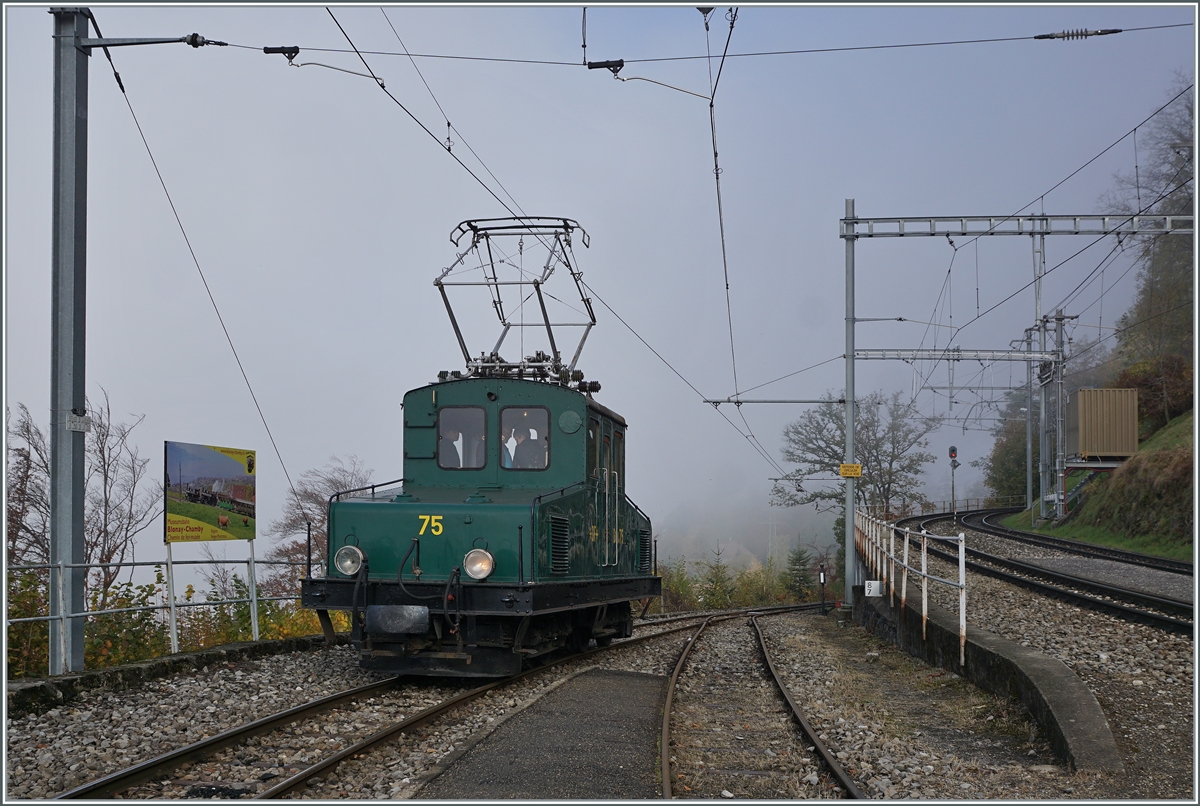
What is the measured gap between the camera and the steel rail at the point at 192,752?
573cm

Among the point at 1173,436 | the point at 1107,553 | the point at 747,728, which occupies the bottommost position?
the point at 1107,553

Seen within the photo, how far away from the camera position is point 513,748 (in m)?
7.06

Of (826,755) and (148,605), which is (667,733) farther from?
(148,605)

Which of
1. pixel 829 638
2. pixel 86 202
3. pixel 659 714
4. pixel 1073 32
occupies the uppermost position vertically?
pixel 1073 32

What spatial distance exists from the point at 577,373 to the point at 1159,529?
21.7 metres

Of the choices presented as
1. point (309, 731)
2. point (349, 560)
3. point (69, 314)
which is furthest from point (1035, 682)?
point (69, 314)

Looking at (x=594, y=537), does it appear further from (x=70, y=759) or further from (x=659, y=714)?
(x=70, y=759)

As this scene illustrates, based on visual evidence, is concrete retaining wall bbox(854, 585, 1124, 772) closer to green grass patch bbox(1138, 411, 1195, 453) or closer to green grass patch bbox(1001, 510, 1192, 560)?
green grass patch bbox(1001, 510, 1192, 560)

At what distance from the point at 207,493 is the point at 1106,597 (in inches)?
492

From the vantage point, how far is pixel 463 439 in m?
11.4

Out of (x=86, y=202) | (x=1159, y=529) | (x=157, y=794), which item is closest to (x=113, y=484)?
(x=86, y=202)

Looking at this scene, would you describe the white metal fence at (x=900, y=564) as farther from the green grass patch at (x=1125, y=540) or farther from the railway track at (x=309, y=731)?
the green grass patch at (x=1125, y=540)

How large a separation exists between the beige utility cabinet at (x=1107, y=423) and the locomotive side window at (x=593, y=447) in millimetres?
30195

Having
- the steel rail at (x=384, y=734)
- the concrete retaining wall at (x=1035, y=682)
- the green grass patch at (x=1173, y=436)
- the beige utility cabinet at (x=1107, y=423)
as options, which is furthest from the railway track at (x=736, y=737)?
the beige utility cabinet at (x=1107, y=423)
